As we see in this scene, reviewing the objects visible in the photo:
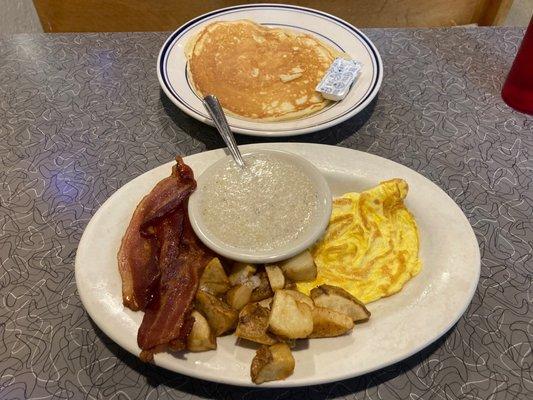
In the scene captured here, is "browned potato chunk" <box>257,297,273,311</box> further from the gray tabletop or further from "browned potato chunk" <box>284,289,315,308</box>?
the gray tabletop

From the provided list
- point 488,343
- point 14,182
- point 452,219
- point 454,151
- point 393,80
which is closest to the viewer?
point 488,343

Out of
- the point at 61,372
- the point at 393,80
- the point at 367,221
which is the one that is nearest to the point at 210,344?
the point at 61,372

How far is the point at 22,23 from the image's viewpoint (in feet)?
12.2

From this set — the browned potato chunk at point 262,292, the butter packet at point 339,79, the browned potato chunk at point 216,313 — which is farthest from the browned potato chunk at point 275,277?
the butter packet at point 339,79

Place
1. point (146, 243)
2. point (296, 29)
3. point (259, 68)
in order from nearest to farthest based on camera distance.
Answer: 1. point (146, 243)
2. point (259, 68)
3. point (296, 29)

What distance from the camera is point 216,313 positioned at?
41.6 inches

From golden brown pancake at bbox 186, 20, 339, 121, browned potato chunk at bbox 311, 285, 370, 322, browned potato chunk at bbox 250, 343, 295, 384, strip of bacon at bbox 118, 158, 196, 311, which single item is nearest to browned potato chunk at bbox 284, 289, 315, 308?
browned potato chunk at bbox 311, 285, 370, 322

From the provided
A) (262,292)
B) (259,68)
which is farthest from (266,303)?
(259,68)

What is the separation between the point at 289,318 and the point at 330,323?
10cm

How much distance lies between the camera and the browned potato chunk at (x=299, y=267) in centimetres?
119

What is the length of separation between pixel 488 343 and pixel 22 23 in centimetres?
394

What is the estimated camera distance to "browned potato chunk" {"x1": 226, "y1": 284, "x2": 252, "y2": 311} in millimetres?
1104

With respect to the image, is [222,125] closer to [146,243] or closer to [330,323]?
[146,243]

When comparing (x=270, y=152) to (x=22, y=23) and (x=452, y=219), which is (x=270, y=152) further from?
(x=22, y=23)
